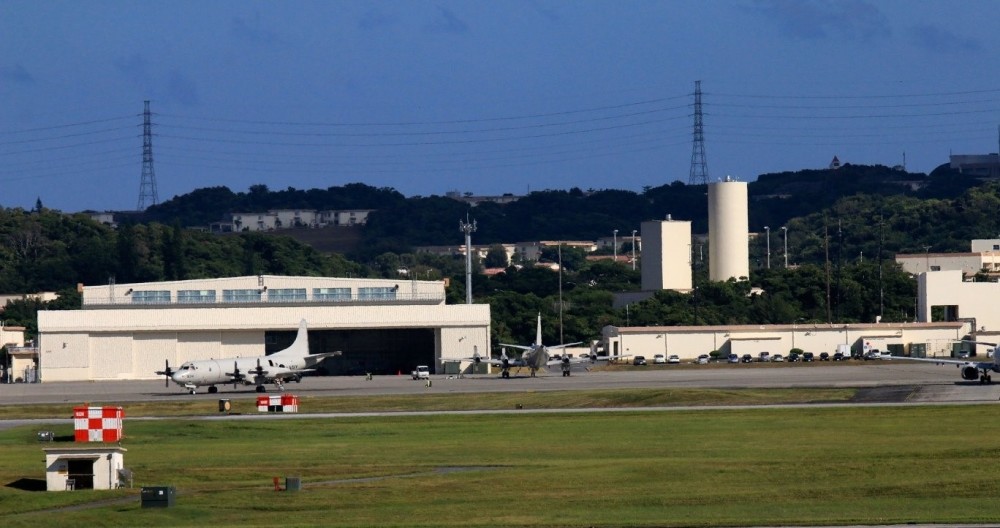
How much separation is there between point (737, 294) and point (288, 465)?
122 m

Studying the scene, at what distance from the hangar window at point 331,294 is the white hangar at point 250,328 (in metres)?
0.08

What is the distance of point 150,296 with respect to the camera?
131125mm

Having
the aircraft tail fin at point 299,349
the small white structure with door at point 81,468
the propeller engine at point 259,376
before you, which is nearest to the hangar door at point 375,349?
the aircraft tail fin at point 299,349

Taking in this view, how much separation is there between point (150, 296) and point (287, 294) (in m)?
11.6

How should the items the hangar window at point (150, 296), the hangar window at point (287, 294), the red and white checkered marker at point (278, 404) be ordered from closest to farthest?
the red and white checkered marker at point (278, 404), the hangar window at point (287, 294), the hangar window at point (150, 296)

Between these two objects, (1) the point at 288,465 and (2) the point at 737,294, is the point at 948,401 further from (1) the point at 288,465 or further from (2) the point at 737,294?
(2) the point at 737,294

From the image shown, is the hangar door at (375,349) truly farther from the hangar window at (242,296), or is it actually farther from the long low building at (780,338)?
the long low building at (780,338)

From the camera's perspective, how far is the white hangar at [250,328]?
121625mm

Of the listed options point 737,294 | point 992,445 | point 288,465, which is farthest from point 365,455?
point 737,294

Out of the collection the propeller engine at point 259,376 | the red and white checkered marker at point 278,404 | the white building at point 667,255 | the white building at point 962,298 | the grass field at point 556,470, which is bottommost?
the grass field at point 556,470

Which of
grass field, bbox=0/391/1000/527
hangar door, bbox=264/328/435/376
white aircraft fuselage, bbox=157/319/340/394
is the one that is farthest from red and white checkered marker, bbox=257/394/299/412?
hangar door, bbox=264/328/435/376

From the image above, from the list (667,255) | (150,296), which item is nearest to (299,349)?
(150,296)

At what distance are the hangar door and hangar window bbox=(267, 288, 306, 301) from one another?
13.8ft

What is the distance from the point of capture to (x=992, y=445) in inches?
1885
